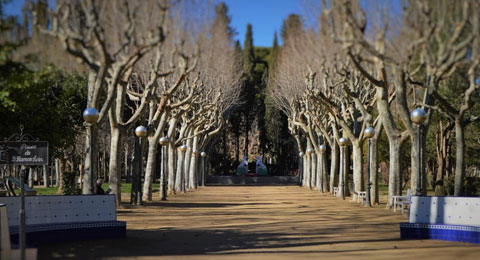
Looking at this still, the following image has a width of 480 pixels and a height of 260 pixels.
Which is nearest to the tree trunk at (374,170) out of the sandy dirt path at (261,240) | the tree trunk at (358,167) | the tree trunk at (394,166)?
the tree trunk at (358,167)

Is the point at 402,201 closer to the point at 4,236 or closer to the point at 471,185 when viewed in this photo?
the point at 471,185

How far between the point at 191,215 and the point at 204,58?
1441 cm

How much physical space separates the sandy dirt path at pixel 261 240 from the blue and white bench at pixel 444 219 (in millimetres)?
389

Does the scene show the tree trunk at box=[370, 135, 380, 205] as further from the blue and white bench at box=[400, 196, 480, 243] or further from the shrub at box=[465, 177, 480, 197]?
the blue and white bench at box=[400, 196, 480, 243]

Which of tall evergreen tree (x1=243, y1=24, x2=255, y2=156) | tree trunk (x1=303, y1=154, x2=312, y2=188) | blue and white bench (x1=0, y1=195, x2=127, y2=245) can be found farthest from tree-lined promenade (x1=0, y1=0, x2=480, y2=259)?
tall evergreen tree (x1=243, y1=24, x2=255, y2=156)

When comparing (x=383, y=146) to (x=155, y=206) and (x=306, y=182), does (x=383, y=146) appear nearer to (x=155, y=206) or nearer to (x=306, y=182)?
(x=306, y=182)

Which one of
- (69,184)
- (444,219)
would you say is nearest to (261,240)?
(444,219)

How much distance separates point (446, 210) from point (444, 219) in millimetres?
222

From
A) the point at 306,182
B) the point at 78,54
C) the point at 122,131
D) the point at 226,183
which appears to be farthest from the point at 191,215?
the point at 226,183

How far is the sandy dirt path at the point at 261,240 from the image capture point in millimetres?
13508

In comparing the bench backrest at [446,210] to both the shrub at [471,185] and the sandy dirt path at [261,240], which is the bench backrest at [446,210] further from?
the shrub at [471,185]

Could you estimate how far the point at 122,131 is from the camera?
26.0 metres

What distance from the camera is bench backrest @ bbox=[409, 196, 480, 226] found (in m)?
15.8

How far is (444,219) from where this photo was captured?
16.3 metres
